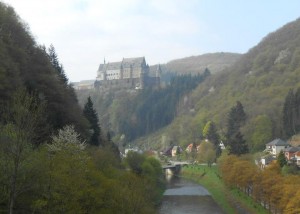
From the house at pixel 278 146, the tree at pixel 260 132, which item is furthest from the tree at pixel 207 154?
the house at pixel 278 146

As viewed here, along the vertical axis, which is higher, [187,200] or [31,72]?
[31,72]

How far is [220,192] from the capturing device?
7581 centimetres

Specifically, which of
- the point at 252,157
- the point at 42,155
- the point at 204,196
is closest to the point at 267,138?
the point at 252,157

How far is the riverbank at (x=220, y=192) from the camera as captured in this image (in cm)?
5974

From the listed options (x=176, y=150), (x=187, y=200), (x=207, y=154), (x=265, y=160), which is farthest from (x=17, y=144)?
(x=176, y=150)

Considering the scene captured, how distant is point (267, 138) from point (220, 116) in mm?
40306

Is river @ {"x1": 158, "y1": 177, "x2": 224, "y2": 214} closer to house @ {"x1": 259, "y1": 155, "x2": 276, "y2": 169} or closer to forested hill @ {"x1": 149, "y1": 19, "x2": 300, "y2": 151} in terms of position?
house @ {"x1": 259, "y1": 155, "x2": 276, "y2": 169}

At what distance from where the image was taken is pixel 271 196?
50562 millimetres

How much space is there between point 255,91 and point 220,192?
3093 inches

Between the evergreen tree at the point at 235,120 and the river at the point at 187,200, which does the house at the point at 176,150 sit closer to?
the evergreen tree at the point at 235,120

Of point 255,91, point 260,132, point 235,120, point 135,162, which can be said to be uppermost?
point 255,91

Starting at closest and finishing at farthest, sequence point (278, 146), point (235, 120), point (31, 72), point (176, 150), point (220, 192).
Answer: point (31, 72) → point (220, 192) → point (278, 146) → point (235, 120) → point (176, 150)

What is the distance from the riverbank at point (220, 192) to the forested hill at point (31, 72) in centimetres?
2422

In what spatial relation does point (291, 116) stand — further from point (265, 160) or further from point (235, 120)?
point (265, 160)
